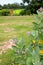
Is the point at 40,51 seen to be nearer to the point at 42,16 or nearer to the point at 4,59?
the point at 42,16

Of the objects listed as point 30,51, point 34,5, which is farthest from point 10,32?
point 34,5

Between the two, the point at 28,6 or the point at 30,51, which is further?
the point at 28,6

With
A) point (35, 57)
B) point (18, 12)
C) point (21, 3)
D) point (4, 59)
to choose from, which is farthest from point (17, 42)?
point (21, 3)

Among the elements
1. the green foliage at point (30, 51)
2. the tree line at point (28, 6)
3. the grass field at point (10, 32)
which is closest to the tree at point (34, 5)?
the tree line at point (28, 6)

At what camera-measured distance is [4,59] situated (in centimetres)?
575

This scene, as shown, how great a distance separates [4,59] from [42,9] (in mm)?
4374

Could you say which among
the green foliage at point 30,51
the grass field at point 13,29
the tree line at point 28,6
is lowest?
the tree line at point 28,6

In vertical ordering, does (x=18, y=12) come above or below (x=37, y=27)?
below

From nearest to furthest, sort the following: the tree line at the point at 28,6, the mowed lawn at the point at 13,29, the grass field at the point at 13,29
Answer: the mowed lawn at the point at 13,29 → the grass field at the point at 13,29 → the tree line at the point at 28,6

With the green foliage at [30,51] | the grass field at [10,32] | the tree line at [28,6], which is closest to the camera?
the green foliage at [30,51]

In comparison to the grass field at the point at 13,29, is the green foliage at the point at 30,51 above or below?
above

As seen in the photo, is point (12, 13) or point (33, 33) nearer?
point (33, 33)

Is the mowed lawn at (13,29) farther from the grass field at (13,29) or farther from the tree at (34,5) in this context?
the tree at (34,5)

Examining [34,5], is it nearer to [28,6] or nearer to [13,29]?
[28,6]
